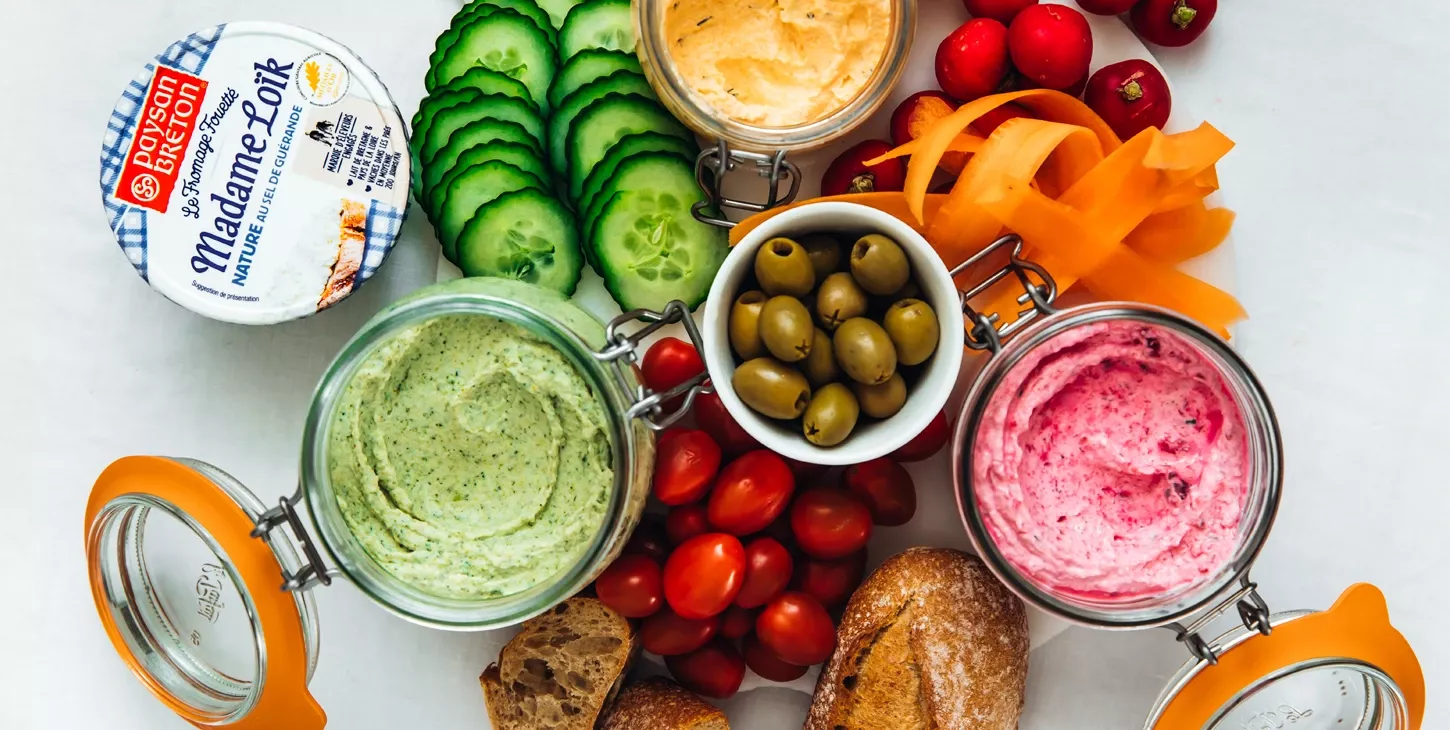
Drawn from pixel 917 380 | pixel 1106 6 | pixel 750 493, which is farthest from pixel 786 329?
pixel 1106 6

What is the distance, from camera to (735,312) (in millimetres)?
1170

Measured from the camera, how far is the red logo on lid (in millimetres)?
1364

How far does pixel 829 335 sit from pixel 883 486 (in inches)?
10.7

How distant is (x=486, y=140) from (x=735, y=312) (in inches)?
17.8

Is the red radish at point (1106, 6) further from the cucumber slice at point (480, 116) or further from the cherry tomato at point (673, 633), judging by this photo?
the cherry tomato at point (673, 633)

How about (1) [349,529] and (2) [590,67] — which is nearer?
(1) [349,529]

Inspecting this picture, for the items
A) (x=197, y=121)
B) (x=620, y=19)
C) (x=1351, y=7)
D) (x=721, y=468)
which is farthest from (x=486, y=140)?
(x=1351, y=7)

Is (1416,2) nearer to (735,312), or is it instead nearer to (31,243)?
(735,312)

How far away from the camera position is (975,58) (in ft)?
4.38

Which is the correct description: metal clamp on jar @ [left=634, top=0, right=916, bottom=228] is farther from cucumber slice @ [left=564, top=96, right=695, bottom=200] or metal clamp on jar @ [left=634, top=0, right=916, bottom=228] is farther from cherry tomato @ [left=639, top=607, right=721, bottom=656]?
cherry tomato @ [left=639, top=607, right=721, bottom=656]

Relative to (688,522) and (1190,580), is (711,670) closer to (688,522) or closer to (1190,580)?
(688,522)

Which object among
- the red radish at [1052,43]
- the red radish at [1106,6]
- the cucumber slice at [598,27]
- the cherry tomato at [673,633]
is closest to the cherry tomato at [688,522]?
the cherry tomato at [673,633]

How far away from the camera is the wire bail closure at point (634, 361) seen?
1.13 metres

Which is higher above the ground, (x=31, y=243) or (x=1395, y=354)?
(x=31, y=243)
